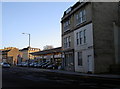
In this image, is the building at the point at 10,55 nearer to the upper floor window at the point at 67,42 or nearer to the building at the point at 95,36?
the upper floor window at the point at 67,42

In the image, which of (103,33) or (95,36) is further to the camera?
(103,33)

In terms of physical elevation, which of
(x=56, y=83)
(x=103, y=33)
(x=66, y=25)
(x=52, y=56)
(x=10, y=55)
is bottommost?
(x=56, y=83)

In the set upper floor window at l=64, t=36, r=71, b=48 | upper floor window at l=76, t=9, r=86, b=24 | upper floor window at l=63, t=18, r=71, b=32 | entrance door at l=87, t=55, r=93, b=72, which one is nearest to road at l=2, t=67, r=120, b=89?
entrance door at l=87, t=55, r=93, b=72

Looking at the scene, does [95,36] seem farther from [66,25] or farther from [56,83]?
[56,83]

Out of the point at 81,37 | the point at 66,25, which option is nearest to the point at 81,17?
the point at 81,37

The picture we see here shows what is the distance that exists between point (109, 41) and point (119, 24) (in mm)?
3180

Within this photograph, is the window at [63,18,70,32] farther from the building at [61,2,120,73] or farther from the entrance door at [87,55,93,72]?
the entrance door at [87,55,93,72]

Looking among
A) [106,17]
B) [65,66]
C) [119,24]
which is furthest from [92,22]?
[65,66]

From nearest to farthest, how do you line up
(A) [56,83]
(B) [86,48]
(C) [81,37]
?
(A) [56,83], (B) [86,48], (C) [81,37]

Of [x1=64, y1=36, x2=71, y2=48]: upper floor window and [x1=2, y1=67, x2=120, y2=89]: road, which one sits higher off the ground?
[x1=64, y1=36, x2=71, y2=48]: upper floor window

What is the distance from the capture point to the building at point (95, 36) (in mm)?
28000

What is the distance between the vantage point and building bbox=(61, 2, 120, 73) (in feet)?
91.9

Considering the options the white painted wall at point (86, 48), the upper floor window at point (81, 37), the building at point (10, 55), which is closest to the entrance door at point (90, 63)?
the white painted wall at point (86, 48)

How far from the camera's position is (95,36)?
92.5ft
